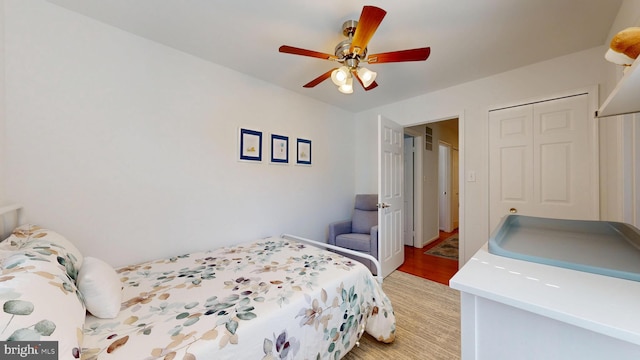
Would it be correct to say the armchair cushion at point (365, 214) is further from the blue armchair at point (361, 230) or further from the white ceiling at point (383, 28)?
the white ceiling at point (383, 28)

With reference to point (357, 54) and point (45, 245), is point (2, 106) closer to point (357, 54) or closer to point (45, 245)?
point (45, 245)

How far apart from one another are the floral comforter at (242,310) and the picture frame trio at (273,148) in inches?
42.4

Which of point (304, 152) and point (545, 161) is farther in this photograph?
point (304, 152)

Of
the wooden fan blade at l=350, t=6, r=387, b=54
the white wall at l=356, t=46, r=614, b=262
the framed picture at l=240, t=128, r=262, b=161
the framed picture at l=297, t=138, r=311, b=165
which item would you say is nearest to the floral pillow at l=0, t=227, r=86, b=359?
the framed picture at l=240, t=128, r=262, b=161

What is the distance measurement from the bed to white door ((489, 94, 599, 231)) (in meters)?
1.90

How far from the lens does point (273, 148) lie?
8.63ft

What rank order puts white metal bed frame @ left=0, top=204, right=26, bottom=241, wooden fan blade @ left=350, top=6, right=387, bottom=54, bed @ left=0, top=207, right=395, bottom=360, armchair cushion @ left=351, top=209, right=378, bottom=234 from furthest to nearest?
armchair cushion @ left=351, top=209, right=378, bottom=234
white metal bed frame @ left=0, top=204, right=26, bottom=241
wooden fan blade @ left=350, top=6, right=387, bottom=54
bed @ left=0, top=207, right=395, bottom=360

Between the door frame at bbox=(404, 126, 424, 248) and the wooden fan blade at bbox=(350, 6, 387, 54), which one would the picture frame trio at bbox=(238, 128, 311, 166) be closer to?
the wooden fan blade at bbox=(350, 6, 387, 54)

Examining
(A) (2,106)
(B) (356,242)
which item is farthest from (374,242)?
(A) (2,106)

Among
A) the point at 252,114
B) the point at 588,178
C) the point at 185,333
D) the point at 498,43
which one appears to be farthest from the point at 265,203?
the point at 588,178

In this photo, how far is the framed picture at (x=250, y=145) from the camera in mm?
2377

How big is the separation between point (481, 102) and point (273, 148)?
2.50 meters

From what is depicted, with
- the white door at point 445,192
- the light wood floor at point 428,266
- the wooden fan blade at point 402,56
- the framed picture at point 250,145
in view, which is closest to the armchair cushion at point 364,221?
the light wood floor at point 428,266

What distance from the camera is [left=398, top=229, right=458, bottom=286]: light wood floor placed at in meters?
2.75
